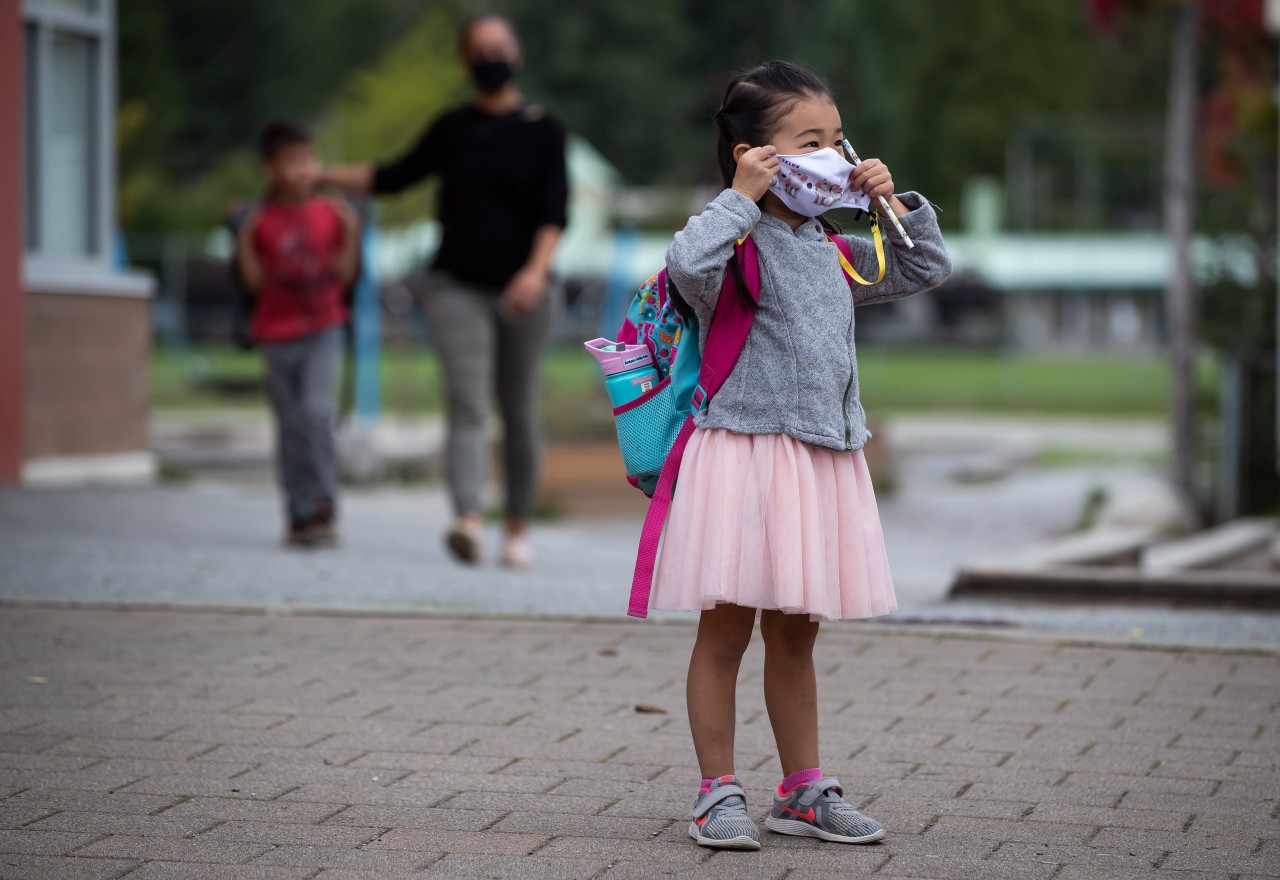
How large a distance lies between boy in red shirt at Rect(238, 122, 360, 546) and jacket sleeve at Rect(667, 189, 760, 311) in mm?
4480

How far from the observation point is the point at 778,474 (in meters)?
3.52

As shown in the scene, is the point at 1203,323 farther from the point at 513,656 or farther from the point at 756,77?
the point at 756,77

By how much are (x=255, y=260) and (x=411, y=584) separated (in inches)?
76.4

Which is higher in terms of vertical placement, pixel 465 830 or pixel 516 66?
pixel 516 66

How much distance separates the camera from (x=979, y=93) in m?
55.3

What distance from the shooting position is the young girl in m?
3.48

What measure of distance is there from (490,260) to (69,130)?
4.81 m

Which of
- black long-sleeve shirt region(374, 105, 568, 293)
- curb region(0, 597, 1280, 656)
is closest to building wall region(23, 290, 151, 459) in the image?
black long-sleeve shirt region(374, 105, 568, 293)

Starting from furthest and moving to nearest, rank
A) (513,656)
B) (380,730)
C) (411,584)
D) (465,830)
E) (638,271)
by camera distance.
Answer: (638,271), (411,584), (513,656), (380,730), (465,830)

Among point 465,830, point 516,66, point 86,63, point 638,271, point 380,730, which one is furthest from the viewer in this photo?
point 638,271

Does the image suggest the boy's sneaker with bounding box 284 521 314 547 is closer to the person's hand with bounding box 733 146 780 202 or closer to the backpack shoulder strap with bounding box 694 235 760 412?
the backpack shoulder strap with bounding box 694 235 760 412

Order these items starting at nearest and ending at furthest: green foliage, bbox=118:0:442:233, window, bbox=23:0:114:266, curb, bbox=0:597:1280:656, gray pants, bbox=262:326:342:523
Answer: curb, bbox=0:597:1280:656, gray pants, bbox=262:326:342:523, window, bbox=23:0:114:266, green foliage, bbox=118:0:442:233

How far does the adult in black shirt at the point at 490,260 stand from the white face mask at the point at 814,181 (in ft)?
12.1

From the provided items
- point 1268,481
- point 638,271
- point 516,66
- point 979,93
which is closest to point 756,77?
point 516,66
